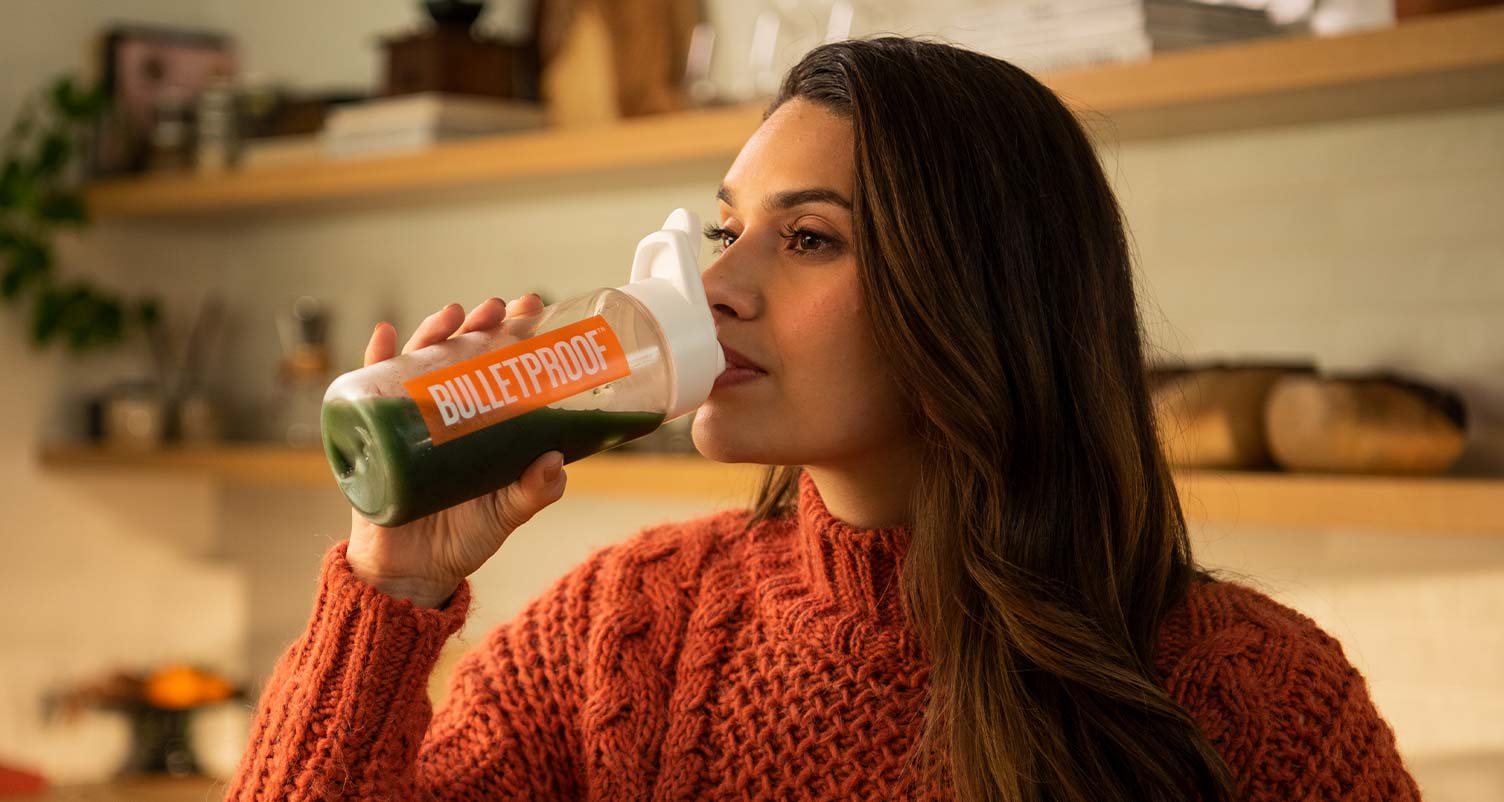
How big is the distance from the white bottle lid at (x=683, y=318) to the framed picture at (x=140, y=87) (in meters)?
2.22

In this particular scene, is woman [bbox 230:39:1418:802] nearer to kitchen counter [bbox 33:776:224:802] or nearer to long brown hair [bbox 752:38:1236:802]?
long brown hair [bbox 752:38:1236:802]

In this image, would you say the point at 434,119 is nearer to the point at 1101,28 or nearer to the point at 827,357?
the point at 1101,28

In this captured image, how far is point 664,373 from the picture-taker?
2.86ft

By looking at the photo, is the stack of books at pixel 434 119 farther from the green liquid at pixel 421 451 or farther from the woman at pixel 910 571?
the green liquid at pixel 421 451

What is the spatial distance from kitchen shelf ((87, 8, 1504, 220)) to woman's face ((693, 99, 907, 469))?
26.6 inches

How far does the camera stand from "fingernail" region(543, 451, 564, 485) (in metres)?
0.87

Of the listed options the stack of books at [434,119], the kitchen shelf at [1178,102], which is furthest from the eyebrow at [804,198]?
the stack of books at [434,119]

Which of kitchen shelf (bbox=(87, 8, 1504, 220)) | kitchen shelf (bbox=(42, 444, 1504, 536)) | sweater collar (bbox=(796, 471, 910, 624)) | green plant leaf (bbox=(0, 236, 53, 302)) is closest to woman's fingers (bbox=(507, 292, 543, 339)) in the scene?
sweater collar (bbox=(796, 471, 910, 624))

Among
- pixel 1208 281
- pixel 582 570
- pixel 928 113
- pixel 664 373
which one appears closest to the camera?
pixel 664 373

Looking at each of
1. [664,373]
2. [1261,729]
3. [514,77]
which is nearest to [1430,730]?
[1261,729]

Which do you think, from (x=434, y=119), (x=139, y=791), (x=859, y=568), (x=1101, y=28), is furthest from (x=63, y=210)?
(x=859, y=568)

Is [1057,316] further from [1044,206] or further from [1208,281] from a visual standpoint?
[1208,281]

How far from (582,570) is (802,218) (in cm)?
33

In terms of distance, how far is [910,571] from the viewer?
3.31 feet
